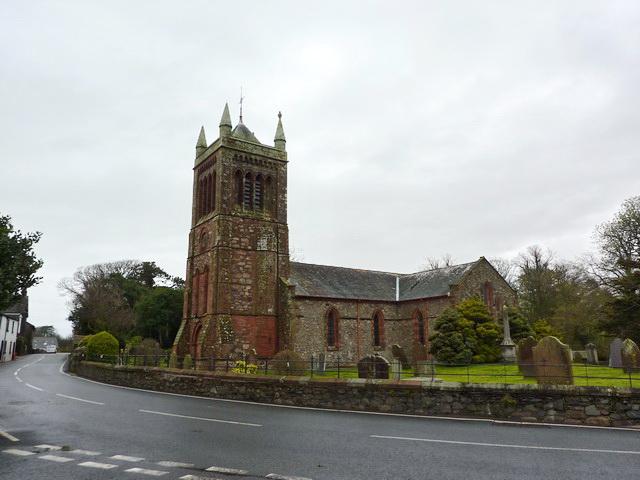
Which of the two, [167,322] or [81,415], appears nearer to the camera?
[81,415]

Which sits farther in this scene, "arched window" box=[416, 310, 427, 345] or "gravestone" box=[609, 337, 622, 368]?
"arched window" box=[416, 310, 427, 345]

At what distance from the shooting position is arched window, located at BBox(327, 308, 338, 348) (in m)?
33.8

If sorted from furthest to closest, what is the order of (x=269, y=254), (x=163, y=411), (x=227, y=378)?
(x=269, y=254) → (x=227, y=378) → (x=163, y=411)

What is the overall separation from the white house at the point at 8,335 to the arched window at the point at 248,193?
3298 centimetres

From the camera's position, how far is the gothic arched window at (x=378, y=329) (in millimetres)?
36109

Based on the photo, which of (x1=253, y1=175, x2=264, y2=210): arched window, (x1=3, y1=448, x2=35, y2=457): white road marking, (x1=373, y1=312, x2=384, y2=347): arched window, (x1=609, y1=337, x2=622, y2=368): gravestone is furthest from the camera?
(x1=373, y1=312, x2=384, y2=347): arched window

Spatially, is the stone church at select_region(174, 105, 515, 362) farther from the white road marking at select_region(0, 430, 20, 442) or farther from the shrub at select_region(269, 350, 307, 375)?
the white road marking at select_region(0, 430, 20, 442)

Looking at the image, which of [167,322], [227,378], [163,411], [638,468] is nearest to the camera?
[638,468]

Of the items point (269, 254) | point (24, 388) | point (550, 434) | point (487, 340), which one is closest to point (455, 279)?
point (487, 340)

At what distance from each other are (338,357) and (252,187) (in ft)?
44.9

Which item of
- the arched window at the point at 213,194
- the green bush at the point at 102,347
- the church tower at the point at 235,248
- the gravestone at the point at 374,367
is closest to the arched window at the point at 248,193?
the church tower at the point at 235,248

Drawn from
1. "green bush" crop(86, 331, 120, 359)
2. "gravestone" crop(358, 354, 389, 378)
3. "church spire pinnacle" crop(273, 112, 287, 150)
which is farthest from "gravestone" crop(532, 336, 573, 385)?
"green bush" crop(86, 331, 120, 359)

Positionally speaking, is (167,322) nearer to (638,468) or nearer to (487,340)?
(487,340)

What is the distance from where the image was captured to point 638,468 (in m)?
7.16
